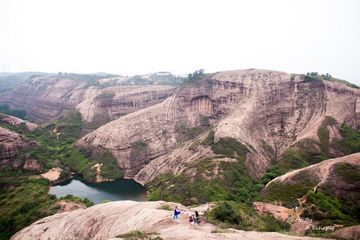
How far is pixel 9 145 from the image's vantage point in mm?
73688

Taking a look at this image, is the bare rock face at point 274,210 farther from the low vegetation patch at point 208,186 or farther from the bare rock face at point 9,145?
the bare rock face at point 9,145

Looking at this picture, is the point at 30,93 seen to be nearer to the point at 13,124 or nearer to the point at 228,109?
the point at 13,124

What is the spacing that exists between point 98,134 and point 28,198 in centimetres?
3834

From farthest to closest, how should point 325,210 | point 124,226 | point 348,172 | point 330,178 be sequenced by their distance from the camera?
point 330,178 < point 348,172 < point 325,210 < point 124,226

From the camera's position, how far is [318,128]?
237 feet

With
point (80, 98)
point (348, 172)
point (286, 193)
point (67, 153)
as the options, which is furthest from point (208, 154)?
point (80, 98)

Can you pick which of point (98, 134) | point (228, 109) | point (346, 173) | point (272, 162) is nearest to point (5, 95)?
point (98, 134)

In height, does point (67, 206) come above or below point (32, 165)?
above

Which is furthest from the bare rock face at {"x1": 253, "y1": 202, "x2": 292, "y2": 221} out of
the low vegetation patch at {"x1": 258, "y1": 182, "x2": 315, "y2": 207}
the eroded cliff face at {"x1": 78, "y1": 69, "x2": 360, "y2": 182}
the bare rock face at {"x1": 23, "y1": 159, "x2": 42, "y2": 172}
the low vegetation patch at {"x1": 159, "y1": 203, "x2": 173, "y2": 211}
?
the bare rock face at {"x1": 23, "y1": 159, "x2": 42, "y2": 172}

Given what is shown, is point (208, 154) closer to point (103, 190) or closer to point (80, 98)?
point (103, 190)

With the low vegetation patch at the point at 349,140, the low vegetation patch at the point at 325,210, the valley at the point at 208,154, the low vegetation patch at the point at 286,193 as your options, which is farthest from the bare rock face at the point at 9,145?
the low vegetation patch at the point at 349,140

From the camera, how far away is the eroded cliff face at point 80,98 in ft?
369

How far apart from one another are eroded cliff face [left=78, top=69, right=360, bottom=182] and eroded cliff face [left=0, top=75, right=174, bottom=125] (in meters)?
20.7

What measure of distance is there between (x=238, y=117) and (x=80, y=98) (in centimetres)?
8916
